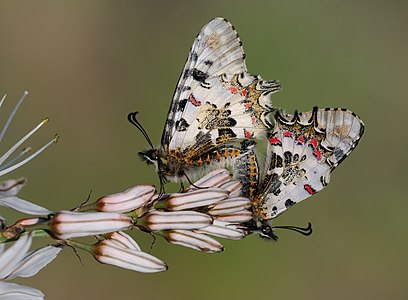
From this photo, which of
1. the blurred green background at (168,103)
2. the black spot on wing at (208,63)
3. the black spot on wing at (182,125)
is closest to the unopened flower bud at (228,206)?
the black spot on wing at (182,125)

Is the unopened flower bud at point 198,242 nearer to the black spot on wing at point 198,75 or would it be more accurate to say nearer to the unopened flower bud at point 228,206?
the unopened flower bud at point 228,206

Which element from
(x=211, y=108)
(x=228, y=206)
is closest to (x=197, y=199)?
(x=228, y=206)

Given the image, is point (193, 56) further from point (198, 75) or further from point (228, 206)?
point (228, 206)

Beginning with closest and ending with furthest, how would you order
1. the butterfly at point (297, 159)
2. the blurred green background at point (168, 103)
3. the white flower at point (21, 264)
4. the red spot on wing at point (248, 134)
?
the white flower at point (21, 264) < the butterfly at point (297, 159) < the red spot on wing at point (248, 134) < the blurred green background at point (168, 103)

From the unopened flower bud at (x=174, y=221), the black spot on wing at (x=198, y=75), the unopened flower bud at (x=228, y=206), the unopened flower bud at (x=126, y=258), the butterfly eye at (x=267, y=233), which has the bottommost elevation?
the unopened flower bud at (x=126, y=258)

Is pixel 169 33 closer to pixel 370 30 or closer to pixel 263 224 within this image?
pixel 370 30

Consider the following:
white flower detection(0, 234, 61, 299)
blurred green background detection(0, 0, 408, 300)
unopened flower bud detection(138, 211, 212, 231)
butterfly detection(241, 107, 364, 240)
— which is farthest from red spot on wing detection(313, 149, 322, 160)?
blurred green background detection(0, 0, 408, 300)
